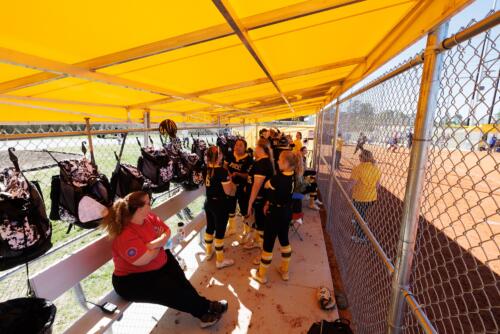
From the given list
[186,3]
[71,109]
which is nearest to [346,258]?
[186,3]

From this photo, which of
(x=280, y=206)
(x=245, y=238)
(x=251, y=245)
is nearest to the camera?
(x=280, y=206)

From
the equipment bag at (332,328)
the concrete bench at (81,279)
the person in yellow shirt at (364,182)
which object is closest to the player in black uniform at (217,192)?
the concrete bench at (81,279)

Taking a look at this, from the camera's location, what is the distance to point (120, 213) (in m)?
2.29

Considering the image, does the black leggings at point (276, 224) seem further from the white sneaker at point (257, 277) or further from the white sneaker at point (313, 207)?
the white sneaker at point (313, 207)

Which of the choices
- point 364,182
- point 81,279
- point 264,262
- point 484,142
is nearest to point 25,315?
point 81,279

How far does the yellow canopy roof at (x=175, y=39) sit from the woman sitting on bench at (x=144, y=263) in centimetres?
119

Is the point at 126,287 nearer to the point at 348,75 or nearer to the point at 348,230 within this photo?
the point at 348,230

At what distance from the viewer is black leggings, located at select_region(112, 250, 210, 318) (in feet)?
7.88

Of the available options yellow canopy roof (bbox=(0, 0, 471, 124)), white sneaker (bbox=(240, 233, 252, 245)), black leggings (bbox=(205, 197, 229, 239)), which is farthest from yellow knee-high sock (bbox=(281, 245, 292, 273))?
yellow canopy roof (bbox=(0, 0, 471, 124))

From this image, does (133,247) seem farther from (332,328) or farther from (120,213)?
(332,328)

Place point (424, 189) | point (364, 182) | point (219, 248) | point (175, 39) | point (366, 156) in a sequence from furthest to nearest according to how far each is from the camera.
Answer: point (364, 182) → point (219, 248) → point (366, 156) → point (175, 39) → point (424, 189)

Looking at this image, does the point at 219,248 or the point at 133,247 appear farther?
the point at 219,248

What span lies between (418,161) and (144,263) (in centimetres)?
238

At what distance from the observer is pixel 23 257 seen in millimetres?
1736
